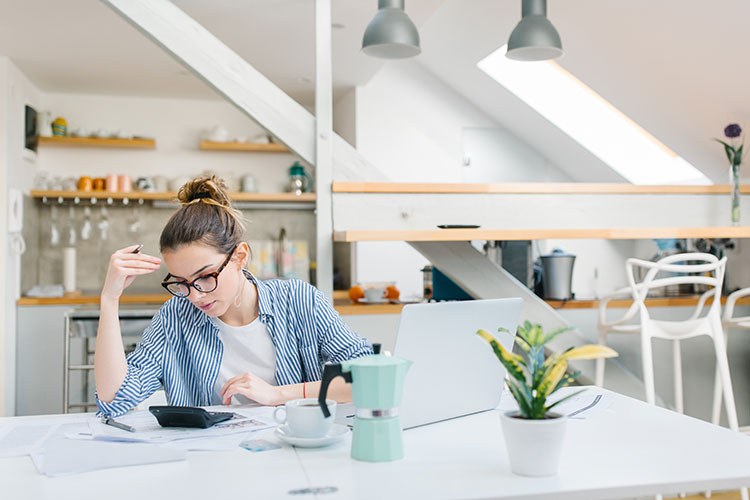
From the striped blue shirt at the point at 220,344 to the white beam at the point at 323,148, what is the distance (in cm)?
133

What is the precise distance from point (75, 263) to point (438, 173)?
9.16 ft

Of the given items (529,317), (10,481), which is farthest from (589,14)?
(10,481)

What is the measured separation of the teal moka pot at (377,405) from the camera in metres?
1.23

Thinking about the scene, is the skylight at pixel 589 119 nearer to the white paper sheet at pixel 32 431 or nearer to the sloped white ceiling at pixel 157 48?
the sloped white ceiling at pixel 157 48

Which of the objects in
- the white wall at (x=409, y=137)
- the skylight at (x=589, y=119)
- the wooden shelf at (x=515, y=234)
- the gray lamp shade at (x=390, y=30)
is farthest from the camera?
the white wall at (x=409, y=137)

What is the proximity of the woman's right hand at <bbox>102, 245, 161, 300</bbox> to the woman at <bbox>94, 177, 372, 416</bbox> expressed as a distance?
60 millimetres

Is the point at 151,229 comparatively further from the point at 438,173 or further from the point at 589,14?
the point at 589,14

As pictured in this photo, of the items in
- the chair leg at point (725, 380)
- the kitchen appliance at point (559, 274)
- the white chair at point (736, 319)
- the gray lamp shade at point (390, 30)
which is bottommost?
the chair leg at point (725, 380)

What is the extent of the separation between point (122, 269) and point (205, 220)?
0.77ft

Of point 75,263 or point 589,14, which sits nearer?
point 589,14

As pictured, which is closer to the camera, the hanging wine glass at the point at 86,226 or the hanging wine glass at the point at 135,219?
the hanging wine glass at the point at 86,226

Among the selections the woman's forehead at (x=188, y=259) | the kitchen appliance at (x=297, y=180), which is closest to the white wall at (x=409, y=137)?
the kitchen appliance at (x=297, y=180)

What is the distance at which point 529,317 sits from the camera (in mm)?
3594

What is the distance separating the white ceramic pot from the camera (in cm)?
113
